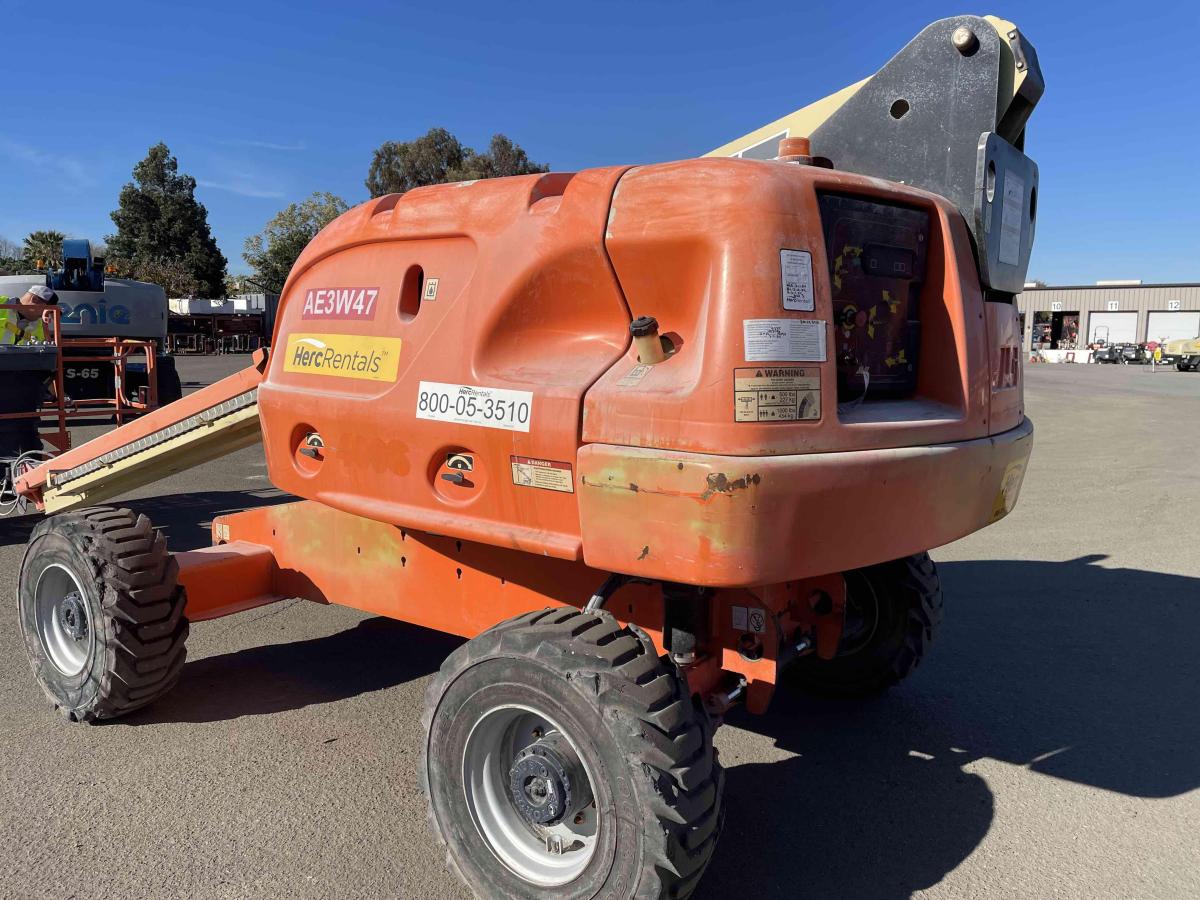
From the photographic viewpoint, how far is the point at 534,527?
9.62 feet

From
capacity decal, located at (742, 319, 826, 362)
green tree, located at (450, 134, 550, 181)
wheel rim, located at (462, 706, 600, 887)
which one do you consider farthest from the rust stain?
green tree, located at (450, 134, 550, 181)

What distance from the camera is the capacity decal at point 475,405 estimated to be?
286cm

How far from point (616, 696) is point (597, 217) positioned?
1.39m

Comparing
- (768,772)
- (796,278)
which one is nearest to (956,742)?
(768,772)

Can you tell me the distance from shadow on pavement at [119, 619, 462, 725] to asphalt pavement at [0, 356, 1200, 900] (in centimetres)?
2

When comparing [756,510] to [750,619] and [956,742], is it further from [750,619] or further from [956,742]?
[956,742]

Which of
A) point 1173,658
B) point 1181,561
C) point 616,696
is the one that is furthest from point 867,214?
point 1181,561

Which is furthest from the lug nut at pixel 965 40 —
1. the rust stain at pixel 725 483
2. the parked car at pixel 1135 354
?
the parked car at pixel 1135 354

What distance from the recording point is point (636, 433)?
8.51ft

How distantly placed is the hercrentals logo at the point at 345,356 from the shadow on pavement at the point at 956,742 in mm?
2043

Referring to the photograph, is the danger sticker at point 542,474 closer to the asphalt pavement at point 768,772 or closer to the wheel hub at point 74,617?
the asphalt pavement at point 768,772

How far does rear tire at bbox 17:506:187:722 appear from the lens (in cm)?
390

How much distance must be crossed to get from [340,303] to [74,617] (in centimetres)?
199

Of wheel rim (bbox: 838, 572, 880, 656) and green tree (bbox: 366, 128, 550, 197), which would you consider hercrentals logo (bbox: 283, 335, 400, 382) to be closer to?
wheel rim (bbox: 838, 572, 880, 656)
